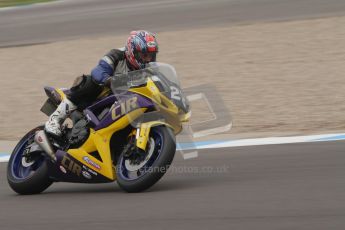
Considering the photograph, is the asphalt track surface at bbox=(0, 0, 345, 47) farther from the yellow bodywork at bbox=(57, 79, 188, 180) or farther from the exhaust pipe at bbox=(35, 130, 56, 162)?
the yellow bodywork at bbox=(57, 79, 188, 180)

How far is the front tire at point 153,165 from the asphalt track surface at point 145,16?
35.5 ft

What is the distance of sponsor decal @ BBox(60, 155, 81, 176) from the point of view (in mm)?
7195

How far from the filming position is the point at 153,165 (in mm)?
6539

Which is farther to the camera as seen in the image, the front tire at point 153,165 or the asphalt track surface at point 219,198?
the front tire at point 153,165

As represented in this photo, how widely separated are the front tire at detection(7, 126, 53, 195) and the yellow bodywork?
1.34 ft

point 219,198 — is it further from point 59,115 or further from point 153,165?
point 59,115

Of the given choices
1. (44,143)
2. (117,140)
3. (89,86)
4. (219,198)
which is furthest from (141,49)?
(219,198)

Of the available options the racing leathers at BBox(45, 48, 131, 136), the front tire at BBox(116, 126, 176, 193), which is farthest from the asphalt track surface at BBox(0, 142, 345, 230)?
the racing leathers at BBox(45, 48, 131, 136)

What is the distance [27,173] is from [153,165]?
1.65 metres

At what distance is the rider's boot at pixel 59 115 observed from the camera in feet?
24.4

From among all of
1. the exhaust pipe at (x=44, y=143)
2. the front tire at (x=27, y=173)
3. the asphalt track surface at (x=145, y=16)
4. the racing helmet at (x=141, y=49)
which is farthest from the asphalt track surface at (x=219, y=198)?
the asphalt track surface at (x=145, y=16)

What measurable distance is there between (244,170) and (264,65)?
6.54m

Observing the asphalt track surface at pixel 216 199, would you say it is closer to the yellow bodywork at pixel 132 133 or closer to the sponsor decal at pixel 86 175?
the sponsor decal at pixel 86 175

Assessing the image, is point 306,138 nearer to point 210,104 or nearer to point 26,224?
point 210,104
